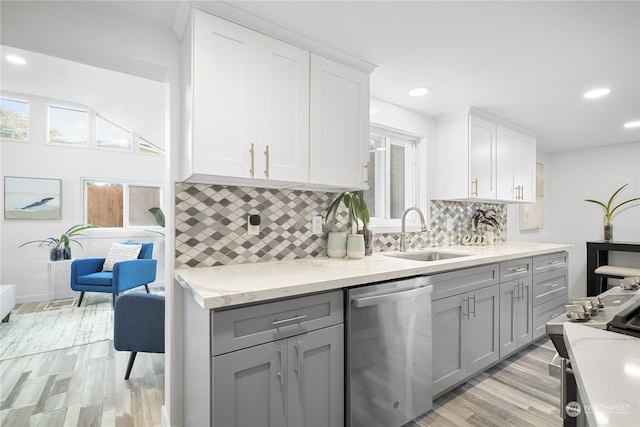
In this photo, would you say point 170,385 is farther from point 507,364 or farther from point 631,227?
point 631,227

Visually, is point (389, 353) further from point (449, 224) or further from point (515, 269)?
point (449, 224)

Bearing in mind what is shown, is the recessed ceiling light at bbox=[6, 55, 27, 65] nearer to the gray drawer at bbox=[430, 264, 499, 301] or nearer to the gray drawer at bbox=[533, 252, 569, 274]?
the gray drawer at bbox=[430, 264, 499, 301]

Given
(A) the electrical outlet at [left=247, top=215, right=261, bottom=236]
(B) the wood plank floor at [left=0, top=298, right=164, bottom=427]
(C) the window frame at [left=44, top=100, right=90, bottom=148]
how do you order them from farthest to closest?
1. (C) the window frame at [left=44, top=100, right=90, bottom=148]
2. (A) the electrical outlet at [left=247, top=215, right=261, bottom=236]
3. (B) the wood plank floor at [left=0, top=298, right=164, bottom=427]

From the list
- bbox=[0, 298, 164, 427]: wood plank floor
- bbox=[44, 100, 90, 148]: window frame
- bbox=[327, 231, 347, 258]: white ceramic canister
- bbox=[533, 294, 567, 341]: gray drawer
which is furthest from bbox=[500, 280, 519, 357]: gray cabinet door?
bbox=[44, 100, 90, 148]: window frame

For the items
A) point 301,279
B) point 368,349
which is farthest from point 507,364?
point 301,279

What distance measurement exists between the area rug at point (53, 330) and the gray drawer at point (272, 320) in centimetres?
268

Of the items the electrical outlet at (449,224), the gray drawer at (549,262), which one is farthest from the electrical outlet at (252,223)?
the gray drawer at (549,262)

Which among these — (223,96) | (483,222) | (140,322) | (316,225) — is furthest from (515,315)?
(140,322)

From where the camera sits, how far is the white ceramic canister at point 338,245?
223 centimetres

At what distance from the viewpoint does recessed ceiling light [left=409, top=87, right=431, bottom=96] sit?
2.49m

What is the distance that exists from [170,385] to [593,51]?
3220 mm

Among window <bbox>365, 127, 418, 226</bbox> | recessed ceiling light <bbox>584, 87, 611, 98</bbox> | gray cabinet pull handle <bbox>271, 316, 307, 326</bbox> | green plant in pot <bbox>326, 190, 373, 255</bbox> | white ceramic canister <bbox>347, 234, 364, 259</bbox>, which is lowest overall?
gray cabinet pull handle <bbox>271, 316, 307, 326</bbox>

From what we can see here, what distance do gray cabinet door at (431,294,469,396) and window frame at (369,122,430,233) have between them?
874 millimetres

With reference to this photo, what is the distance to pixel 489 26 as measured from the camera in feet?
5.52
